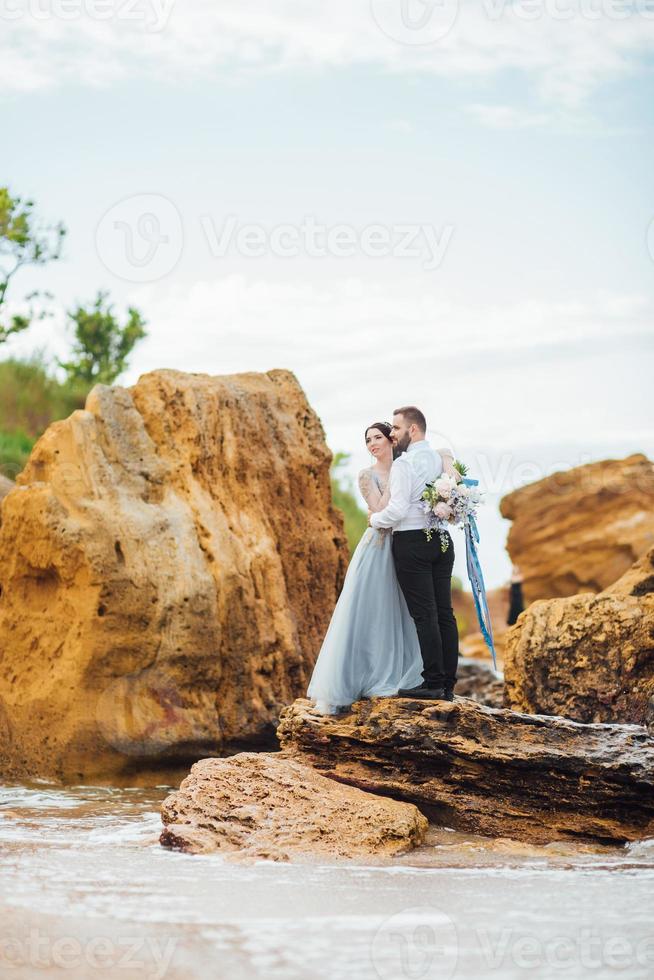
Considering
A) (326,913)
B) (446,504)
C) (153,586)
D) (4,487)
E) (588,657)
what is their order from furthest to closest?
1. (4,487)
2. (153,586)
3. (588,657)
4. (446,504)
5. (326,913)

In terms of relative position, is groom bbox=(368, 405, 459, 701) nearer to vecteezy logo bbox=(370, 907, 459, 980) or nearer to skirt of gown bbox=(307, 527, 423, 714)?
skirt of gown bbox=(307, 527, 423, 714)

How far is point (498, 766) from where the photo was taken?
774cm

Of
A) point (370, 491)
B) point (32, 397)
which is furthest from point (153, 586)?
point (32, 397)

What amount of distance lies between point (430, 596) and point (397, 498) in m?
0.73

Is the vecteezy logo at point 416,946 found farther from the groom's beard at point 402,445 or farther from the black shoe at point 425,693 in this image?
the groom's beard at point 402,445

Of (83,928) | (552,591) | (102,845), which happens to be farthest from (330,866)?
(552,591)

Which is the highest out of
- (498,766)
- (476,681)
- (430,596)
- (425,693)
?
(430,596)

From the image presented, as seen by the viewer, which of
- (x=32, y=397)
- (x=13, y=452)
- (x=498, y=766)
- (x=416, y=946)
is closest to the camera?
(x=416, y=946)

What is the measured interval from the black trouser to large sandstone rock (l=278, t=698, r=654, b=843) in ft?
0.95

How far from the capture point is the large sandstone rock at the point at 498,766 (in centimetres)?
752

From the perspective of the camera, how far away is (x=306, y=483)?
12523 mm

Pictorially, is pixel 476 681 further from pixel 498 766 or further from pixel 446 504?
pixel 446 504
